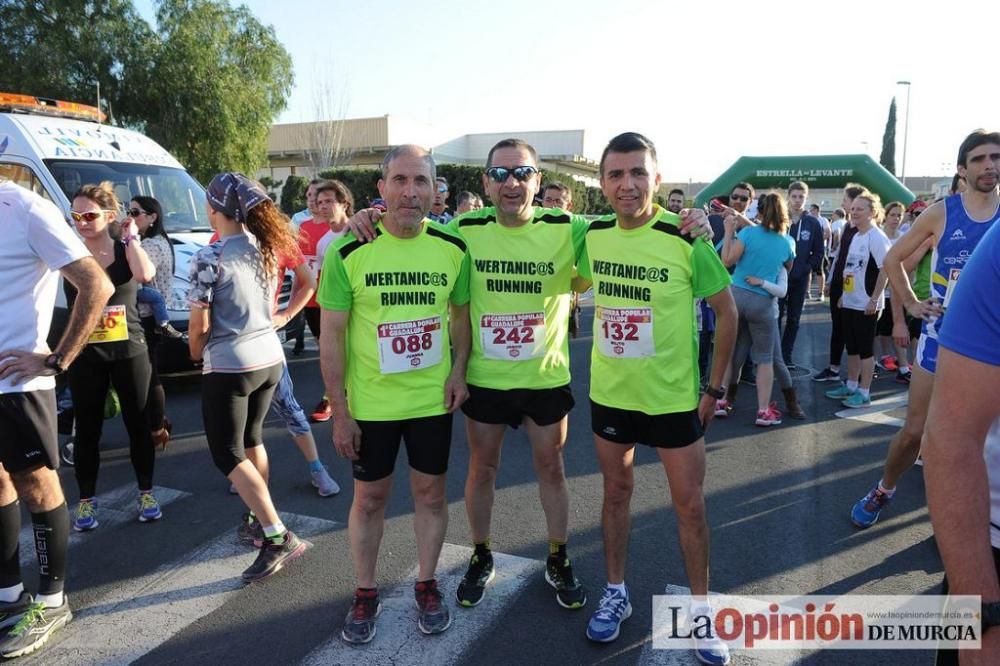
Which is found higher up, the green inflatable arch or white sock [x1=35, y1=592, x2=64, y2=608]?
the green inflatable arch

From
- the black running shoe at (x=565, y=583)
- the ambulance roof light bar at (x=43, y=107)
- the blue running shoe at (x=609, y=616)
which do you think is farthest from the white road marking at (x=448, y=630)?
the ambulance roof light bar at (x=43, y=107)

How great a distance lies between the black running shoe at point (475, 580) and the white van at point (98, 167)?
14.9 ft

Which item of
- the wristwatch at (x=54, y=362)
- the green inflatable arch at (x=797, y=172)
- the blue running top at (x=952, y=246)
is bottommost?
the wristwatch at (x=54, y=362)

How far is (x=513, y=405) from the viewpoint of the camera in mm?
3119

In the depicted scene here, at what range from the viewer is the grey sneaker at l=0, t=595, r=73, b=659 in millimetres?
2803

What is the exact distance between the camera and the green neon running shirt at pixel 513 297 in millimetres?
3082

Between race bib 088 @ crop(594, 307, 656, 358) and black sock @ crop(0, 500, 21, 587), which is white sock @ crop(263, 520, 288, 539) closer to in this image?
black sock @ crop(0, 500, 21, 587)

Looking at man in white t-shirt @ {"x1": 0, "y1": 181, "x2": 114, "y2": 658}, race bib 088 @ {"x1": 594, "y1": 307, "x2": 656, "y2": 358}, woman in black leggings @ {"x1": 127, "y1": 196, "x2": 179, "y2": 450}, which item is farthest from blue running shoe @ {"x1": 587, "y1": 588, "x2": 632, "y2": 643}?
woman in black leggings @ {"x1": 127, "y1": 196, "x2": 179, "y2": 450}

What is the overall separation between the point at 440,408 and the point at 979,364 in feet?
6.86

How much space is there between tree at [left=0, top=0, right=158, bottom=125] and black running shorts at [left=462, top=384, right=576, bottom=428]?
24.1 metres

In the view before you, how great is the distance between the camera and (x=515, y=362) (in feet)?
10.1

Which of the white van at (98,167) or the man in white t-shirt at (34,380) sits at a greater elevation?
the white van at (98,167)

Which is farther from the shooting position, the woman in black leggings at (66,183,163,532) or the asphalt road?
the woman in black leggings at (66,183,163,532)

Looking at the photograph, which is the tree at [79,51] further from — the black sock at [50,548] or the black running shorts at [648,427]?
the black running shorts at [648,427]
